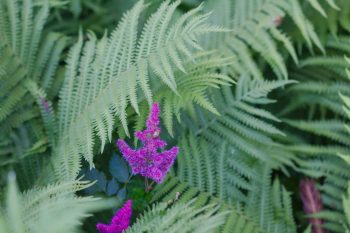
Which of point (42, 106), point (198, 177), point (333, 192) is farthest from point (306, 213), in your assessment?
point (42, 106)

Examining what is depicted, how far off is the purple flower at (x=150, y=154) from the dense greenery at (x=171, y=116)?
0.05 metres

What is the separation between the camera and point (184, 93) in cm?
169

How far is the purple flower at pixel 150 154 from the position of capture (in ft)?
4.98

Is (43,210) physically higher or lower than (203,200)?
higher

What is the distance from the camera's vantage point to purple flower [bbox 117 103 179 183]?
1.52 m

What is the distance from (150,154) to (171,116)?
0.19m

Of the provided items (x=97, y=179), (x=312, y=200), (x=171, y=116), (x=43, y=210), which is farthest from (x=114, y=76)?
(x=312, y=200)

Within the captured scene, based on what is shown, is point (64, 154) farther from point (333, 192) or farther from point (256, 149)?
point (333, 192)

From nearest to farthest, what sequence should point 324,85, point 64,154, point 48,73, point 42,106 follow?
point 64,154, point 42,106, point 48,73, point 324,85

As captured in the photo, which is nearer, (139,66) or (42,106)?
(139,66)

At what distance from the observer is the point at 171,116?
1692 millimetres

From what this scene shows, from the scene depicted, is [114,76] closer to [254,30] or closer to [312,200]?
[254,30]

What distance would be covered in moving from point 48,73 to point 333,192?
114 cm

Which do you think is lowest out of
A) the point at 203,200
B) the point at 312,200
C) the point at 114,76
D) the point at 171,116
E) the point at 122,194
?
the point at 312,200
